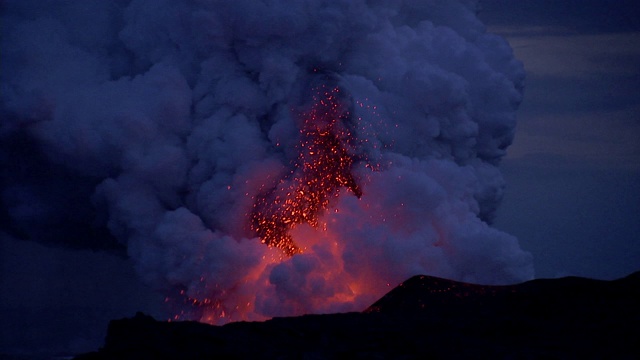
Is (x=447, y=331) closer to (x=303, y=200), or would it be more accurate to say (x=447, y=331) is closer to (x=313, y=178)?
(x=303, y=200)

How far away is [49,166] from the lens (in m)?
50.6

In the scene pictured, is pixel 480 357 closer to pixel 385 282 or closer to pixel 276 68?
pixel 385 282

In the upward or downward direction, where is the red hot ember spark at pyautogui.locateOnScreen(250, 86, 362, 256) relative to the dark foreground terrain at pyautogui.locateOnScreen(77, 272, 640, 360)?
upward

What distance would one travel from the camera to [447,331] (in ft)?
101

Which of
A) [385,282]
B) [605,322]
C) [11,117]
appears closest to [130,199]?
[11,117]

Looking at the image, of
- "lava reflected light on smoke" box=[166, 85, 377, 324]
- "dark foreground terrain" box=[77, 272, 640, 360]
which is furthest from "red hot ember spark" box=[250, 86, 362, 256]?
"dark foreground terrain" box=[77, 272, 640, 360]

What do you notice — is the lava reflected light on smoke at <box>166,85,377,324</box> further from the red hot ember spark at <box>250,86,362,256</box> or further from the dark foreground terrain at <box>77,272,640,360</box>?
the dark foreground terrain at <box>77,272,640,360</box>

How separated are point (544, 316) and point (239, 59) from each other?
60.0 feet

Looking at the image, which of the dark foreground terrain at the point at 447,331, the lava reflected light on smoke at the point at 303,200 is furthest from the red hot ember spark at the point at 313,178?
the dark foreground terrain at the point at 447,331

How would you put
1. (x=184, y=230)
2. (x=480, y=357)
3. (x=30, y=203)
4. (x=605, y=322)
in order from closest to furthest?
1. (x=480, y=357)
2. (x=605, y=322)
3. (x=184, y=230)
4. (x=30, y=203)

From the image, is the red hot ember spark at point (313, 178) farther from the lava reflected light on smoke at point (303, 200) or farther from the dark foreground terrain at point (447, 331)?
the dark foreground terrain at point (447, 331)

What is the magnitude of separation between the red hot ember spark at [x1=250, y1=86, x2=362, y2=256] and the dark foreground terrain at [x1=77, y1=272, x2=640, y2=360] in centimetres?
833

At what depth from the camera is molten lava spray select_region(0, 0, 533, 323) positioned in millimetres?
42688

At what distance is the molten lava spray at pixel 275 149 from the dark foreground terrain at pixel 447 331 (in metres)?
6.59
